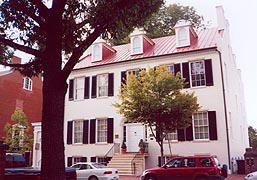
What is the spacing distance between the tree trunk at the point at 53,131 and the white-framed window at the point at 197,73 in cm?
1589

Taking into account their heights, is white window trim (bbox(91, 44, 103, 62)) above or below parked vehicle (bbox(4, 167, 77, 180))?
above

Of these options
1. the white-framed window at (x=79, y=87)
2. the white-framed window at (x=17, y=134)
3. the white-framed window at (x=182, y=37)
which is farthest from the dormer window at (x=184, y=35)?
the white-framed window at (x=17, y=134)

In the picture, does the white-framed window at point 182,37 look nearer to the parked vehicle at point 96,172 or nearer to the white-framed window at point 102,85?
the white-framed window at point 102,85

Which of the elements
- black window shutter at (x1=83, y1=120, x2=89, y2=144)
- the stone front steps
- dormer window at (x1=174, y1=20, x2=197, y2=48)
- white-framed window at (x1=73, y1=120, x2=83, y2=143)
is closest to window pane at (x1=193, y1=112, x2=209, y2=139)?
the stone front steps

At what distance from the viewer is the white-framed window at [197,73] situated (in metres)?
21.4

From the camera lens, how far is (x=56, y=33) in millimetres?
7055

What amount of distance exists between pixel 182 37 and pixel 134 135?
835 centimetres

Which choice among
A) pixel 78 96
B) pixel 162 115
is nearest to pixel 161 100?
pixel 162 115

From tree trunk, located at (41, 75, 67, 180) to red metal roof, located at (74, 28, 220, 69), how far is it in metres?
16.4

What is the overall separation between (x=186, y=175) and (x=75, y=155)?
13401 mm

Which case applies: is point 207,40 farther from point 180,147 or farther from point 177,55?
point 180,147

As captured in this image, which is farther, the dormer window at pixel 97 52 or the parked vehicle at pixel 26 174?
the dormer window at pixel 97 52

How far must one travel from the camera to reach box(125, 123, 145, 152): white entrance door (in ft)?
74.6

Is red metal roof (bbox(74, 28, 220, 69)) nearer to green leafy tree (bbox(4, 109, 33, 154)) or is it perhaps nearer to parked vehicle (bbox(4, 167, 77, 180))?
green leafy tree (bbox(4, 109, 33, 154))
